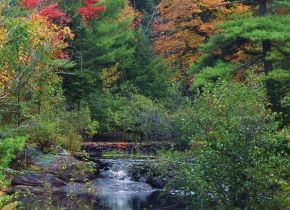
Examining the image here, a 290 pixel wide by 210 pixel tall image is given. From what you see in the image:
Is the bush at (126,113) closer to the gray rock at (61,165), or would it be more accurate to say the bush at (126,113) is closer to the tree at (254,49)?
the tree at (254,49)

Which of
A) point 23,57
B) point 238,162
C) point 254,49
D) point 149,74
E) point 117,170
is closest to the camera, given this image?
point 238,162

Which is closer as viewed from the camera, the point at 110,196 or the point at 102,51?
the point at 110,196

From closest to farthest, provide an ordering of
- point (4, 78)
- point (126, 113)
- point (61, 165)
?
point (4, 78) → point (61, 165) → point (126, 113)

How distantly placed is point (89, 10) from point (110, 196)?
16086mm

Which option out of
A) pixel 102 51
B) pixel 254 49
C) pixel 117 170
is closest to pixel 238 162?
pixel 117 170

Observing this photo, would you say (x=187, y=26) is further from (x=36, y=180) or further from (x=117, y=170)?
(x=36, y=180)

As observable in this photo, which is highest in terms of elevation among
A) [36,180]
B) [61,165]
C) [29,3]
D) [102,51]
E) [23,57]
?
[29,3]

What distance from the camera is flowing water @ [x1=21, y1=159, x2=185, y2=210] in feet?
54.1

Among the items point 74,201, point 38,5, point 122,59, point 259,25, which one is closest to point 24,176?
point 74,201

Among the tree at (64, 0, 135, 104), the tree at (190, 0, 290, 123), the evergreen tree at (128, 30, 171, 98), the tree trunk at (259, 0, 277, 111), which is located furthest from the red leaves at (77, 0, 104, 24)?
Result: the tree trunk at (259, 0, 277, 111)

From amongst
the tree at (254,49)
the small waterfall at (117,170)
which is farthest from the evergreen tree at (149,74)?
the small waterfall at (117,170)

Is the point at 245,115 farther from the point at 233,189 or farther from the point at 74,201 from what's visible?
the point at 74,201

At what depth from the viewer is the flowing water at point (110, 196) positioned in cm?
1648

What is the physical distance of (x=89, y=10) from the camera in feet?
105
